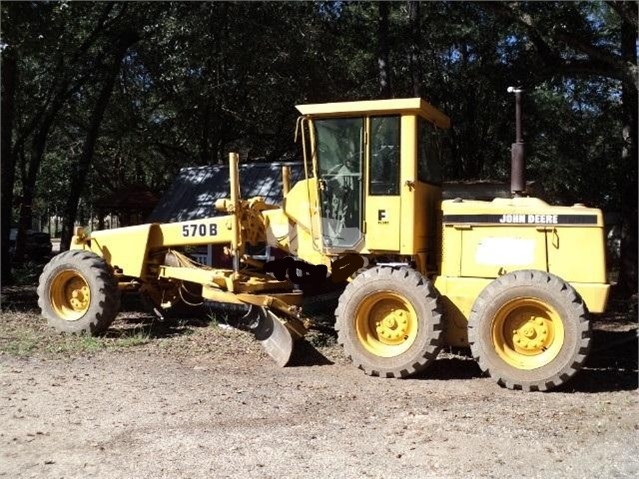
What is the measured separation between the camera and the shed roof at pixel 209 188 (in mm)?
14781

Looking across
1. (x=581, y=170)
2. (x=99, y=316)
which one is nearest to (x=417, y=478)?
(x=99, y=316)

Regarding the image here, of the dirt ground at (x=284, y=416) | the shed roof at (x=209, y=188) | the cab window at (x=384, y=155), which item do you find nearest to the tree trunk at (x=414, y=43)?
the shed roof at (x=209, y=188)

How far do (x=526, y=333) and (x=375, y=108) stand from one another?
2880 mm

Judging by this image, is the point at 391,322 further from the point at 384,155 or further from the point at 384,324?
the point at 384,155

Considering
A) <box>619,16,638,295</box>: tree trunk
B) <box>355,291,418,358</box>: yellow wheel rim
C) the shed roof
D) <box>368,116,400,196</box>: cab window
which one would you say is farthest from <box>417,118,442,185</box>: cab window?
<box>619,16,638,295</box>: tree trunk

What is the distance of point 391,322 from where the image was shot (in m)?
8.03

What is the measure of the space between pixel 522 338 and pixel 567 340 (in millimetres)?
481

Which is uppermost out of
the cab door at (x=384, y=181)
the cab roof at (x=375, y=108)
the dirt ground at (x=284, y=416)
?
the cab roof at (x=375, y=108)

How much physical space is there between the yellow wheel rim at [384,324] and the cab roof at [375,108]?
1990mm

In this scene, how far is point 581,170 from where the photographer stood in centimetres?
2078

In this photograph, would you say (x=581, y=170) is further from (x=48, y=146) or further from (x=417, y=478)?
(x=48, y=146)

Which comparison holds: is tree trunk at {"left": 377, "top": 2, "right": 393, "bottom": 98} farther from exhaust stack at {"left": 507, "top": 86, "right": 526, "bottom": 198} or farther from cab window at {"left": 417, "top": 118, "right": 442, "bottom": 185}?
exhaust stack at {"left": 507, "top": 86, "right": 526, "bottom": 198}

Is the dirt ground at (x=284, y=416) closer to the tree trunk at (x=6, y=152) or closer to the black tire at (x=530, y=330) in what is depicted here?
the black tire at (x=530, y=330)

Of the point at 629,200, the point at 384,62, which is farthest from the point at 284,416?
the point at 629,200
